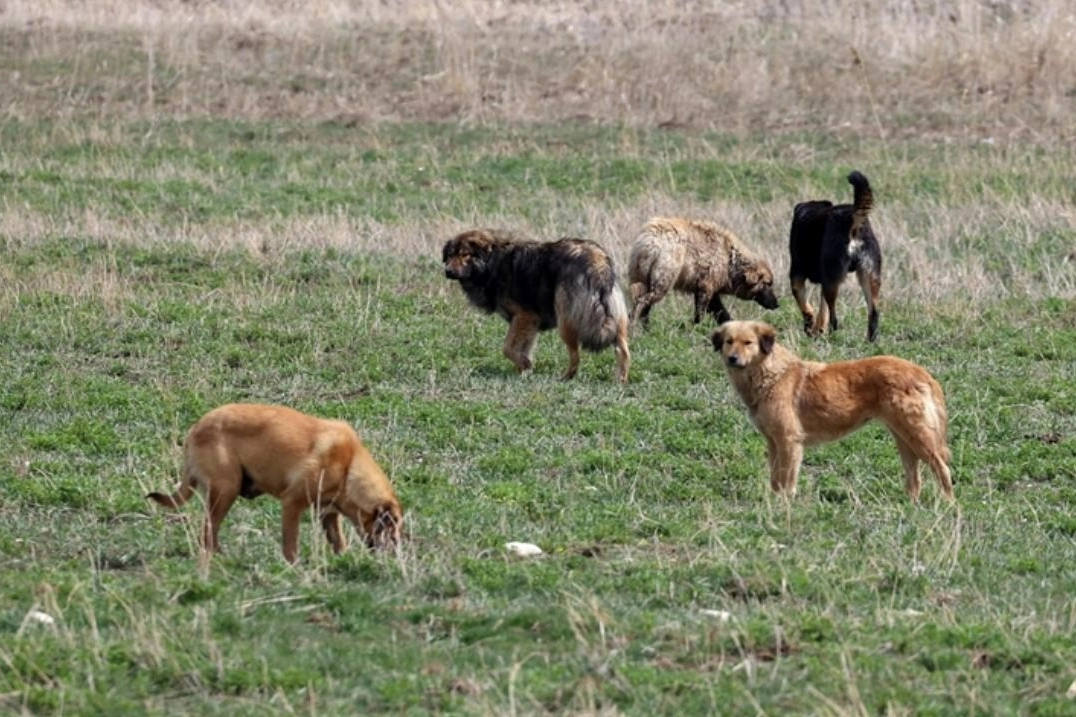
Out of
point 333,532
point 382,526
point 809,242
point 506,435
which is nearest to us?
point 382,526

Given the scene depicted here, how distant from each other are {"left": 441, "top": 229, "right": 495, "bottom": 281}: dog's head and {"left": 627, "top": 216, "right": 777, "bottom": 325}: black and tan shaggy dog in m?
1.86

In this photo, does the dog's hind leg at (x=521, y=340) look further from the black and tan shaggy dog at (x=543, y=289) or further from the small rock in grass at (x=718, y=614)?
the small rock in grass at (x=718, y=614)

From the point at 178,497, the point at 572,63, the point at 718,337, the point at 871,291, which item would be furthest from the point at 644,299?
the point at 572,63

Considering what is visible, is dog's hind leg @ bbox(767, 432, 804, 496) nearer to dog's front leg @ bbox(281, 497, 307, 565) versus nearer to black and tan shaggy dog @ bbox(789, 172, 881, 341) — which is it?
dog's front leg @ bbox(281, 497, 307, 565)

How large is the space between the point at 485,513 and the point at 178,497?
5.76 ft

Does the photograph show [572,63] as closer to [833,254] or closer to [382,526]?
[833,254]

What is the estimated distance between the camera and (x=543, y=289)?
14.0 m

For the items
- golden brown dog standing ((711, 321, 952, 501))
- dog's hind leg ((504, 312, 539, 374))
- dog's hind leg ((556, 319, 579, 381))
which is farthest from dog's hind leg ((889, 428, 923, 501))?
dog's hind leg ((504, 312, 539, 374))

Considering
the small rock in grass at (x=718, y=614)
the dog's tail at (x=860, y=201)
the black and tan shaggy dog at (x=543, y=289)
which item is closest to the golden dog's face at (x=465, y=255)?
the black and tan shaggy dog at (x=543, y=289)

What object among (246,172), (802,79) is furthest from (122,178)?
(802,79)

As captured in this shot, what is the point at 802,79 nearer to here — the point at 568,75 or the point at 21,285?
the point at 568,75

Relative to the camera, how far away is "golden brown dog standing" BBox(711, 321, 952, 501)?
1037 centimetres

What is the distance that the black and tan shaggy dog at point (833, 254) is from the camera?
50.2 ft

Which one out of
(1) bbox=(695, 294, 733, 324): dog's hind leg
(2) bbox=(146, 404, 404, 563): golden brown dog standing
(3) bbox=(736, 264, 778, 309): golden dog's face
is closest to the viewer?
(2) bbox=(146, 404, 404, 563): golden brown dog standing
